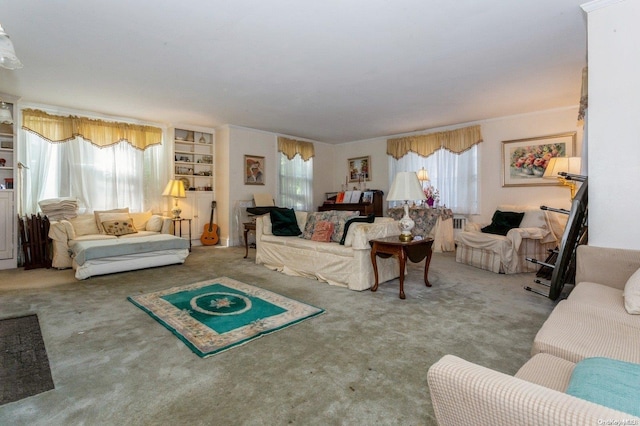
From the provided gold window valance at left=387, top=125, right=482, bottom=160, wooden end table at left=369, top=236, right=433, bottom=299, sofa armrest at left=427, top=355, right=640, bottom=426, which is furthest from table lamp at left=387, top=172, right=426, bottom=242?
gold window valance at left=387, top=125, right=482, bottom=160

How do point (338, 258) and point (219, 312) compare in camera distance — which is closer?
point (219, 312)

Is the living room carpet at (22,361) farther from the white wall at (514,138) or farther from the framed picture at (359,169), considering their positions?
the framed picture at (359,169)

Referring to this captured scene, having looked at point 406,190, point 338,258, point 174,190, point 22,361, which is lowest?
point 22,361

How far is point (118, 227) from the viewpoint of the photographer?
475cm

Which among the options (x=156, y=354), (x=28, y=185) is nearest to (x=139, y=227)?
(x=28, y=185)

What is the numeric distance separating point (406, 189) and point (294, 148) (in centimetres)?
460

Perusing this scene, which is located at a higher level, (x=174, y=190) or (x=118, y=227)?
(x=174, y=190)

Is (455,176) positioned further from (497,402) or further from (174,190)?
(497,402)

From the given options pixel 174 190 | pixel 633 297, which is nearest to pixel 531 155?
pixel 633 297

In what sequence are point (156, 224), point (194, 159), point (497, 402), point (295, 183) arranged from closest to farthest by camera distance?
point (497, 402)
point (156, 224)
point (194, 159)
point (295, 183)

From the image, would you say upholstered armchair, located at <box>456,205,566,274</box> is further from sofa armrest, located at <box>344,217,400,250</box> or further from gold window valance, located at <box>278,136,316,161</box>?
gold window valance, located at <box>278,136,316,161</box>

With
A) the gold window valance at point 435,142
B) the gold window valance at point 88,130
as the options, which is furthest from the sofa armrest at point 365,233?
the gold window valance at point 88,130

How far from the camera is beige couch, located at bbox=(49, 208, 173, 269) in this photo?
4.29 m

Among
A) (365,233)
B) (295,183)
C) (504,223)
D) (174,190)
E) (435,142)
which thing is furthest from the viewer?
(295,183)
